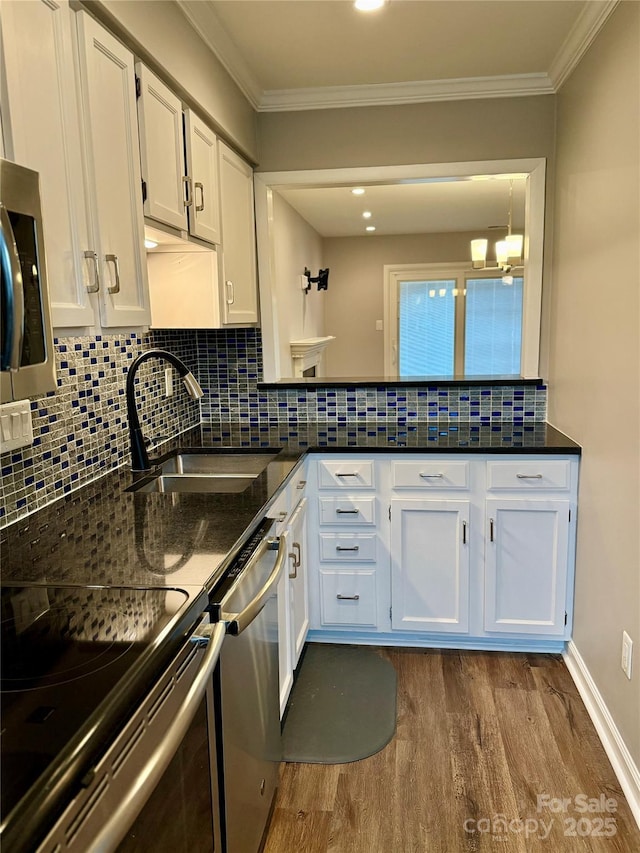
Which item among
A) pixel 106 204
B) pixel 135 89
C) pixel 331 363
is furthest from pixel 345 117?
pixel 331 363

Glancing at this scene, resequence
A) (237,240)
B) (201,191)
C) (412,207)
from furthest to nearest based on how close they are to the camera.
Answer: (412,207)
(237,240)
(201,191)

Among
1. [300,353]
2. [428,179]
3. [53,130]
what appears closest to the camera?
[53,130]

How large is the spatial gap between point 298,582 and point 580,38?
2304 millimetres

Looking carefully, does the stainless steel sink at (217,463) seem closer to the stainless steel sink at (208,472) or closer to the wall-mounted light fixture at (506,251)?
the stainless steel sink at (208,472)

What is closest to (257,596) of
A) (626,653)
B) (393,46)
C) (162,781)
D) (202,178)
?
(162,781)

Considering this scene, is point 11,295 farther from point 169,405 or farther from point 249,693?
point 169,405

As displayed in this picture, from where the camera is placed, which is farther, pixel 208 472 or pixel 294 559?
pixel 208 472

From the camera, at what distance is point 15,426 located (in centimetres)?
156

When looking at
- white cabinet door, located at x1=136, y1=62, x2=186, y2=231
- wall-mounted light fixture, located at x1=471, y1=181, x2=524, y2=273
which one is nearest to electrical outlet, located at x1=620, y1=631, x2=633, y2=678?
white cabinet door, located at x1=136, y1=62, x2=186, y2=231

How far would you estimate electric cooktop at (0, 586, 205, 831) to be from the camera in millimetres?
735

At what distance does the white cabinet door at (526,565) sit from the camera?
2.50 meters

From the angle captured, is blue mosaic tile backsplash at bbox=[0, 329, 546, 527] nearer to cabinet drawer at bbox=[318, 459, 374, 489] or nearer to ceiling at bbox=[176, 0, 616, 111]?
cabinet drawer at bbox=[318, 459, 374, 489]

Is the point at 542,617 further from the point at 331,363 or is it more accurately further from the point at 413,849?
the point at 331,363

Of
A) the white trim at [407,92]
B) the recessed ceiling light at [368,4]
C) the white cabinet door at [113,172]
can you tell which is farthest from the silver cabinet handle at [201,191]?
the white trim at [407,92]
